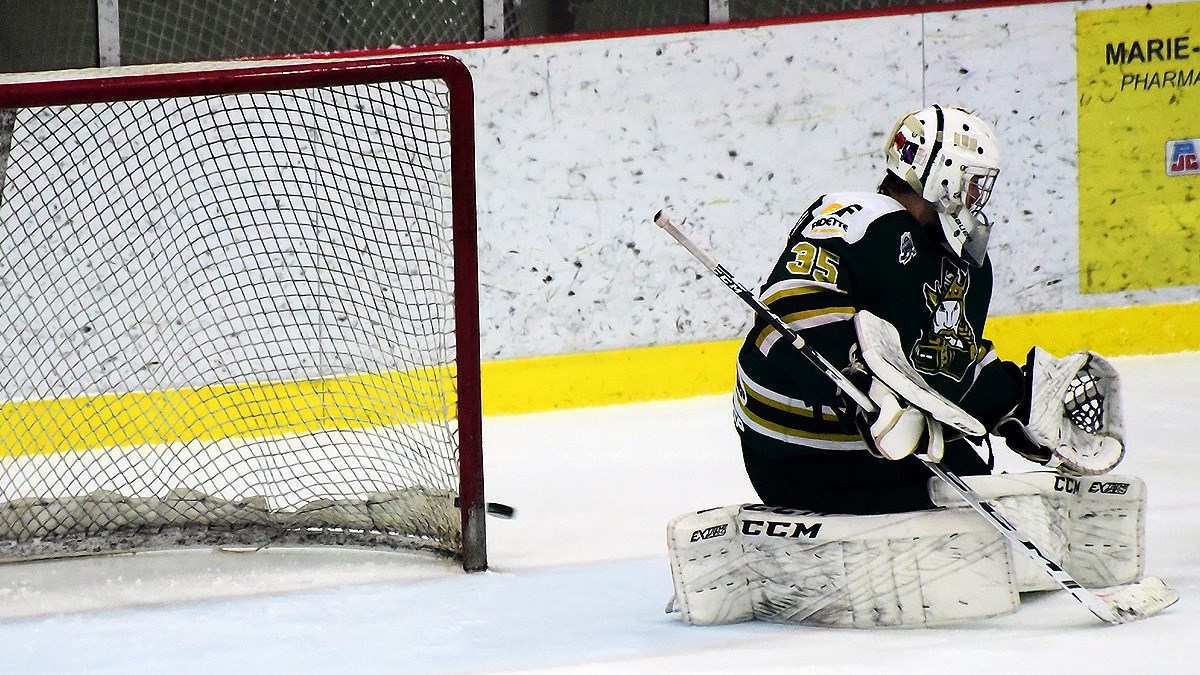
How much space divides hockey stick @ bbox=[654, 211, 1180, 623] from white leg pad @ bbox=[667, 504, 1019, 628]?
0.04 m

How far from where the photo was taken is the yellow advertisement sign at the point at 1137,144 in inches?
217

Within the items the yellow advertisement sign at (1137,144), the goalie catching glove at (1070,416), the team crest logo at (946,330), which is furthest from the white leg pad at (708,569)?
the yellow advertisement sign at (1137,144)

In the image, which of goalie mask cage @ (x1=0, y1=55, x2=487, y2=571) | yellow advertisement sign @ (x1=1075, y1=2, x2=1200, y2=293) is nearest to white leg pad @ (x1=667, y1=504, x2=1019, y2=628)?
goalie mask cage @ (x1=0, y1=55, x2=487, y2=571)

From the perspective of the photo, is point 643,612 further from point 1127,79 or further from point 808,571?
point 1127,79

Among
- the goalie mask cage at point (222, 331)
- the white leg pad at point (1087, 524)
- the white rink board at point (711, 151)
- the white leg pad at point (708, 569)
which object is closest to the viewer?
the white leg pad at point (708, 569)

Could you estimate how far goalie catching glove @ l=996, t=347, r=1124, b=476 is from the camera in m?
3.21

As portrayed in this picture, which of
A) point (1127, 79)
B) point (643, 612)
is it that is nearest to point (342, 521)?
point (643, 612)

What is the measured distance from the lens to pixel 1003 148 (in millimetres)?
5465

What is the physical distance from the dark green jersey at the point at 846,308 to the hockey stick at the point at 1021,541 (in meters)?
0.04

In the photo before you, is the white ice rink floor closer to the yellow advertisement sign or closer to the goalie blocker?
the goalie blocker

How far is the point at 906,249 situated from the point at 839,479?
41 centimetres

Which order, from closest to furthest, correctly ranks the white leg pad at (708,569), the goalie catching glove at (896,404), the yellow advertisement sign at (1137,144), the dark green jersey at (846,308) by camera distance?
the goalie catching glove at (896,404) → the dark green jersey at (846,308) → the white leg pad at (708,569) → the yellow advertisement sign at (1137,144)

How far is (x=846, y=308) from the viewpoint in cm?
304

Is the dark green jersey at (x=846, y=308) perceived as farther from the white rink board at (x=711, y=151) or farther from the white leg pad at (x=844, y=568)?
the white rink board at (x=711, y=151)
